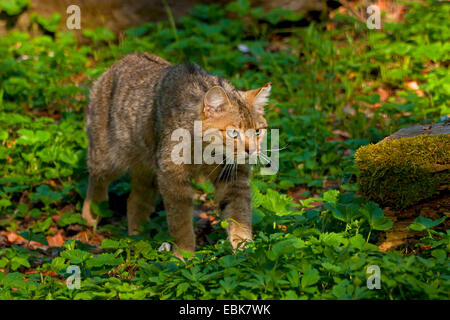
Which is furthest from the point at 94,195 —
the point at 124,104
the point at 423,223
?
the point at 423,223

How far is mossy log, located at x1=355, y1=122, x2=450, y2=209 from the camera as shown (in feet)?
12.7

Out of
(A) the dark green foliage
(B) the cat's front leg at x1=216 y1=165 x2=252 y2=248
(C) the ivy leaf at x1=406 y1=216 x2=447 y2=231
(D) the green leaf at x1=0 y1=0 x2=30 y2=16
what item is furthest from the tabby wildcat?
(D) the green leaf at x1=0 y1=0 x2=30 y2=16

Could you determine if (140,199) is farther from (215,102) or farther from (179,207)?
(215,102)

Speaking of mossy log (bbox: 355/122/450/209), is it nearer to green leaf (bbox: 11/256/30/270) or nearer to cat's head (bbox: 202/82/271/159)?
cat's head (bbox: 202/82/271/159)

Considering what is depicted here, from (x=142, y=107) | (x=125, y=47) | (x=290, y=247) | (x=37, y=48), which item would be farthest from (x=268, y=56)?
(x=290, y=247)

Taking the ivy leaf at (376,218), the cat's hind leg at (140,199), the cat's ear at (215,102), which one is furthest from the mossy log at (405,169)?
the cat's hind leg at (140,199)

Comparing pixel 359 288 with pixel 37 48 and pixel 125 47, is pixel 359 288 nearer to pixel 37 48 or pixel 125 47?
pixel 125 47

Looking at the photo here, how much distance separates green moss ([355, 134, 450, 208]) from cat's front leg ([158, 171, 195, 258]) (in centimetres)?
141

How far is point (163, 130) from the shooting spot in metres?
4.76

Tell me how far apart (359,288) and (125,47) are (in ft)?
17.7

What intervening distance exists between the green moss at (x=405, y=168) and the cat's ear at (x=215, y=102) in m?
1.04

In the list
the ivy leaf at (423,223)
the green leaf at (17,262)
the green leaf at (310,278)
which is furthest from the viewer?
the green leaf at (17,262)

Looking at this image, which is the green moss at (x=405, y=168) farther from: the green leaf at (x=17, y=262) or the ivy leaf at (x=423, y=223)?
the green leaf at (x=17, y=262)

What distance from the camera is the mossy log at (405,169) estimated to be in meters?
3.86
